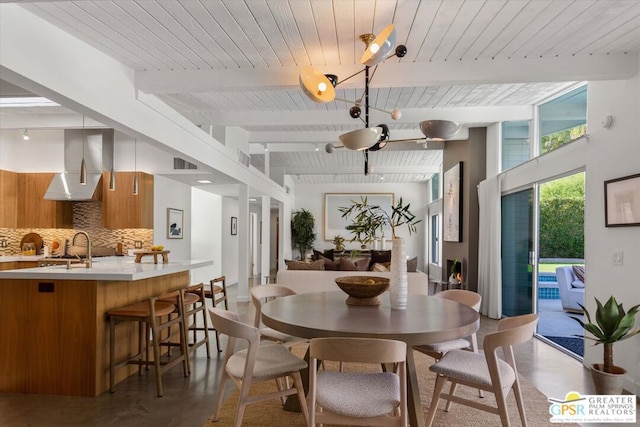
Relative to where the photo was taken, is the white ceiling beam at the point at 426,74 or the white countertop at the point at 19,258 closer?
the white ceiling beam at the point at 426,74

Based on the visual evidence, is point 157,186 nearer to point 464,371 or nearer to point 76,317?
point 76,317

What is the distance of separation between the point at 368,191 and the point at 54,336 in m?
10.8

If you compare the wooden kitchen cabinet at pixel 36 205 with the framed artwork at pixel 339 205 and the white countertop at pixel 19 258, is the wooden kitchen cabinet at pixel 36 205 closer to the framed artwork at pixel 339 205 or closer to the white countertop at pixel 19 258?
the white countertop at pixel 19 258

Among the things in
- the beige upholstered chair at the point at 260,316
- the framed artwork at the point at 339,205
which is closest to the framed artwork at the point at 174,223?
the beige upholstered chair at the point at 260,316

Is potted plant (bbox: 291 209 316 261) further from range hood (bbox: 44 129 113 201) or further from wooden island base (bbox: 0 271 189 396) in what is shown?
wooden island base (bbox: 0 271 189 396)

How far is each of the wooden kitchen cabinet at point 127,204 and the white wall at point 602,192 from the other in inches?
230

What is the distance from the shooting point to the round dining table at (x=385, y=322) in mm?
1852

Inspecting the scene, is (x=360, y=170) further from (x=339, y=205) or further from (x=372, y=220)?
(x=372, y=220)

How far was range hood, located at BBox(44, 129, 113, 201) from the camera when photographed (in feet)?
20.6

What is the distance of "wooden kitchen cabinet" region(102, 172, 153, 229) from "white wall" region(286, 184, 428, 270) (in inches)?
282

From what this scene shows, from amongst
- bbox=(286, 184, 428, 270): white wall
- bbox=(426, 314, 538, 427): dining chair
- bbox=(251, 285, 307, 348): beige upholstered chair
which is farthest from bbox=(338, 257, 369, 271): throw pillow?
bbox=(286, 184, 428, 270): white wall

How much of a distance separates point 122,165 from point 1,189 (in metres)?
1.85

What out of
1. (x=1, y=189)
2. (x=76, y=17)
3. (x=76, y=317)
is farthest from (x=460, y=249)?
(x=1, y=189)

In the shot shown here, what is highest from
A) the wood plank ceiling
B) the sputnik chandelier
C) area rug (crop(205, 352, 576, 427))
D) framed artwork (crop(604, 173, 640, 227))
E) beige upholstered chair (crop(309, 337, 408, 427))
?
the wood plank ceiling
